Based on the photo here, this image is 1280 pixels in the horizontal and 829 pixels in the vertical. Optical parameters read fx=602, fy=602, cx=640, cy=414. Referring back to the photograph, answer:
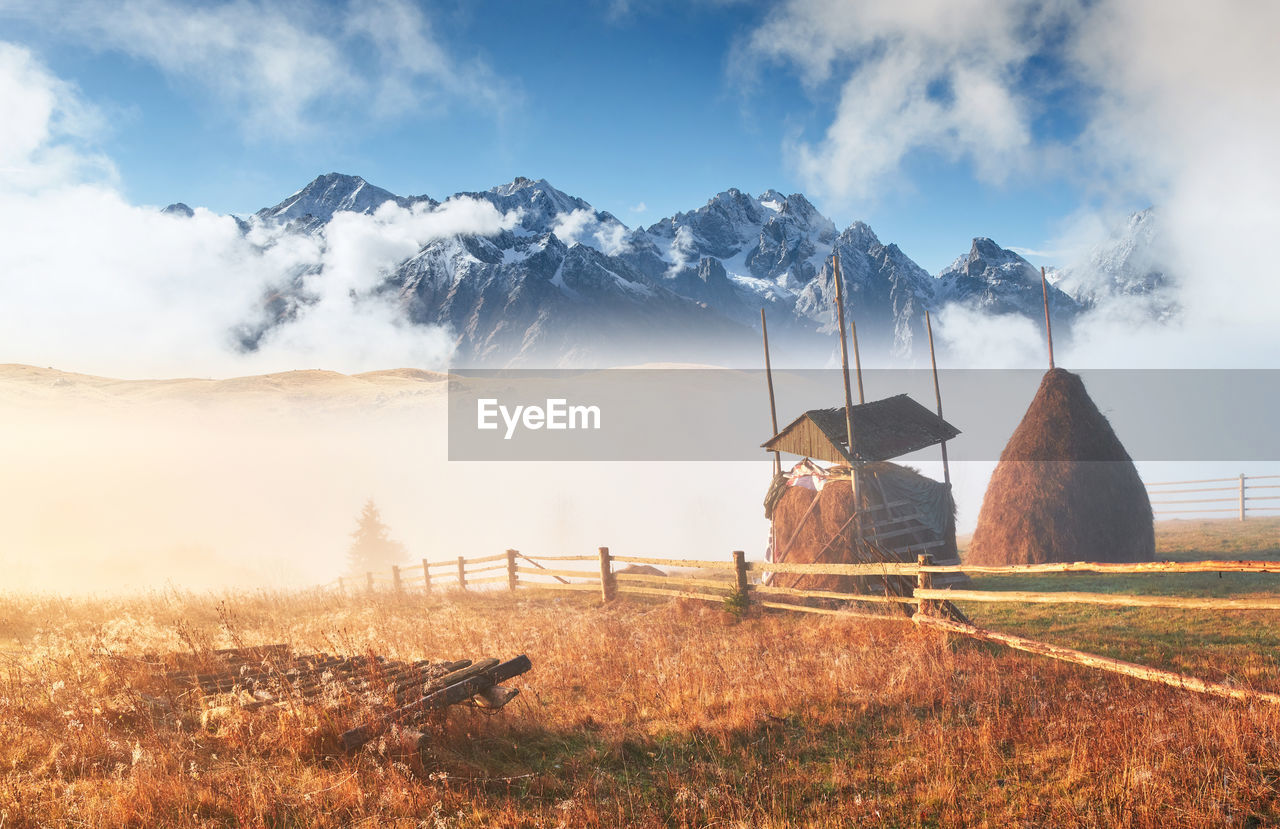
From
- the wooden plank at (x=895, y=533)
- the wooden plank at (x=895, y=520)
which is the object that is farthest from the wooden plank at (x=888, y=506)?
the wooden plank at (x=895, y=533)

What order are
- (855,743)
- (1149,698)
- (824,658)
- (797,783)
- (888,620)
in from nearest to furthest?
(797,783) → (855,743) → (1149,698) → (824,658) → (888,620)

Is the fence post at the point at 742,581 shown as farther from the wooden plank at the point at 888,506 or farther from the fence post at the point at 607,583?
the fence post at the point at 607,583

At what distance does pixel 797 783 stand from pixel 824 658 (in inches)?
144

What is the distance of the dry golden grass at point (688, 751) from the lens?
4.16 metres

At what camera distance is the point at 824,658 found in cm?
818

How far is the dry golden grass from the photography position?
4.16m

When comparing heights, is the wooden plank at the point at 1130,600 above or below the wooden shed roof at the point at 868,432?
below

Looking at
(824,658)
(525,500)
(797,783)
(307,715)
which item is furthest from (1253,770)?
(525,500)

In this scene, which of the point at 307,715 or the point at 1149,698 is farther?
the point at 1149,698

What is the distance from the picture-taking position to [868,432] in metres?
15.8

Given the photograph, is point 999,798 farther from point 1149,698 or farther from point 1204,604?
point 1204,604

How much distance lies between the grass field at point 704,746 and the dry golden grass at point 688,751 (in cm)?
2

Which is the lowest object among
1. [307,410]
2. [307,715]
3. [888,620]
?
[888,620]

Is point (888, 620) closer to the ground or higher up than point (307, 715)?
closer to the ground
